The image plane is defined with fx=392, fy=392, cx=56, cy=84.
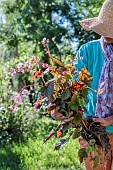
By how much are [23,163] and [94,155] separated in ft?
7.83

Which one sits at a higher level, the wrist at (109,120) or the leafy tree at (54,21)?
the leafy tree at (54,21)

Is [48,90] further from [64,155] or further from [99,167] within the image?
[64,155]

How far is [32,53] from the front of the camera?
8.94 m

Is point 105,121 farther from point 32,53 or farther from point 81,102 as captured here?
point 32,53

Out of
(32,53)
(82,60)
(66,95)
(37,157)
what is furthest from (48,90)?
(32,53)

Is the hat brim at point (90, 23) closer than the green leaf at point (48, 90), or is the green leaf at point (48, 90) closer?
the green leaf at point (48, 90)

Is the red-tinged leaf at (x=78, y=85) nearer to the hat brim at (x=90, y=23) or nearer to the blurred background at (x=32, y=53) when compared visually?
the hat brim at (x=90, y=23)

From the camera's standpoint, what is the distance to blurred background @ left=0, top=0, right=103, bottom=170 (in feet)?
15.1

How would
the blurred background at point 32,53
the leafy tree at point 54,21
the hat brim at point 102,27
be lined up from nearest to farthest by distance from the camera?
the hat brim at point 102,27 → the blurred background at point 32,53 → the leafy tree at point 54,21

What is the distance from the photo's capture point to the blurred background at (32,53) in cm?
460

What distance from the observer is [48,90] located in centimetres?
191

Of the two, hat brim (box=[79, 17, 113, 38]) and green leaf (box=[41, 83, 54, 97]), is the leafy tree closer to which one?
hat brim (box=[79, 17, 113, 38])

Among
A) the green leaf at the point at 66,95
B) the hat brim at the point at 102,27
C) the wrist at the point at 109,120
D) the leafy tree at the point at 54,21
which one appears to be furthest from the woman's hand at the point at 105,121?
the leafy tree at the point at 54,21

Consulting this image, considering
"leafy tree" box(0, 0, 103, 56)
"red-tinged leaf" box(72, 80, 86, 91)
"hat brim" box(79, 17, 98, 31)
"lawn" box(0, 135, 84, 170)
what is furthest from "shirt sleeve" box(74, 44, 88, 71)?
"leafy tree" box(0, 0, 103, 56)
